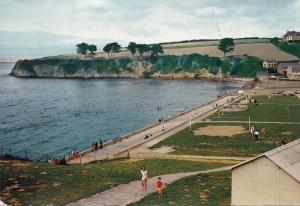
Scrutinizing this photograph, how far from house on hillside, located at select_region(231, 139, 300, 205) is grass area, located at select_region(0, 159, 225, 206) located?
30.7ft

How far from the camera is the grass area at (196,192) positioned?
87.0ft

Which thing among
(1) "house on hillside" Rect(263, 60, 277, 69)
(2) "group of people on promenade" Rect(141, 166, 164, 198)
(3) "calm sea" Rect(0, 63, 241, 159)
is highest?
(1) "house on hillside" Rect(263, 60, 277, 69)

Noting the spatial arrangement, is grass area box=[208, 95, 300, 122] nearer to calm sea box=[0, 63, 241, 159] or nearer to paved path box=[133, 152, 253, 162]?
calm sea box=[0, 63, 241, 159]

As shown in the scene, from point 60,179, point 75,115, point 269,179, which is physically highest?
point 269,179

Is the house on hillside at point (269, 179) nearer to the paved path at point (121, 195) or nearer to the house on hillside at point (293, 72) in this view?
the paved path at point (121, 195)

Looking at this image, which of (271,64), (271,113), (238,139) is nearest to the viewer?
(238,139)

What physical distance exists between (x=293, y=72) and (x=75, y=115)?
8730cm

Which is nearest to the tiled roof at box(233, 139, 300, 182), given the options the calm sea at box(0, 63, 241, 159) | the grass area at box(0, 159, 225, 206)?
the grass area at box(0, 159, 225, 206)

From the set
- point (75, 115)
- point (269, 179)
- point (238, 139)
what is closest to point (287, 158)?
point (269, 179)

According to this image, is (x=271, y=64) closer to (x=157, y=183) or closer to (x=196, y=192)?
(x=196, y=192)

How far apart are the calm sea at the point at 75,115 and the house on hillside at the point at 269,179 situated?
40.8 meters

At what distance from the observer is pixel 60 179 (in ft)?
103

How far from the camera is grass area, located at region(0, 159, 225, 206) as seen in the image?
27.1m

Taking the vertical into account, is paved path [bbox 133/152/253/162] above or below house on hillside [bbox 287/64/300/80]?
below
